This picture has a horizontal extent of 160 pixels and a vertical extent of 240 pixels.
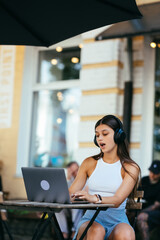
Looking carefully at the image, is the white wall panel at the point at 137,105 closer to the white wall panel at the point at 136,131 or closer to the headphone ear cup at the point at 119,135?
the white wall panel at the point at 136,131

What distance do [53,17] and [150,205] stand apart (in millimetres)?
2850

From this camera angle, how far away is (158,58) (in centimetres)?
699

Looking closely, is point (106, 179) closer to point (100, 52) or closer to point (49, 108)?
point (100, 52)

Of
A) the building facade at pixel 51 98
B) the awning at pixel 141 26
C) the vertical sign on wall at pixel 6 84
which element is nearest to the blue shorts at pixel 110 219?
the awning at pixel 141 26

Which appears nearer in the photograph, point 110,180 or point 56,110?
point 110,180

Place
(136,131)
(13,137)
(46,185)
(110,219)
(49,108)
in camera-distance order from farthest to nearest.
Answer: (49,108)
(13,137)
(136,131)
(110,219)
(46,185)

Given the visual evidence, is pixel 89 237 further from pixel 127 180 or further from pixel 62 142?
pixel 62 142

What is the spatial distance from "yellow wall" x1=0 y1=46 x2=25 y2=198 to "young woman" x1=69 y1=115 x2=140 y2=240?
4152 mm

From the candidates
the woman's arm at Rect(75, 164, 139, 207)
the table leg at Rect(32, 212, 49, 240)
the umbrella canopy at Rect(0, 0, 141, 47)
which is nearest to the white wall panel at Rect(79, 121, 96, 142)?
the umbrella canopy at Rect(0, 0, 141, 47)

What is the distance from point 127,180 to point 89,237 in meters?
0.52

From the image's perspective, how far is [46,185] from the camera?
3.35m

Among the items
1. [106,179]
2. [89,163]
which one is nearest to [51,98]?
[89,163]

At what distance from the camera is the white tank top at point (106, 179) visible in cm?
367

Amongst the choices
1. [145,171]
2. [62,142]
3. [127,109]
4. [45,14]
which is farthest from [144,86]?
[45,14]
